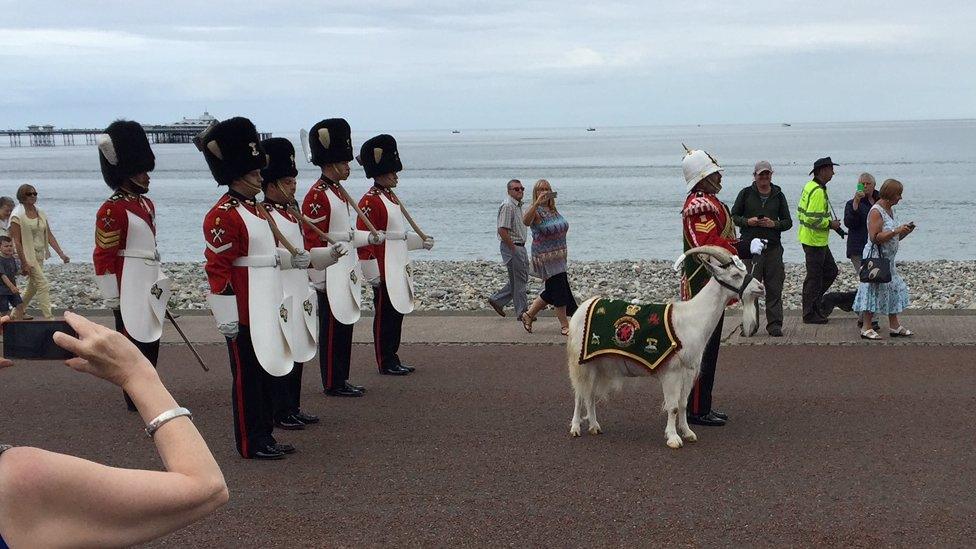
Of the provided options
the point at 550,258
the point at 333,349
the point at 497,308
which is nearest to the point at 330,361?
the point at 333,349

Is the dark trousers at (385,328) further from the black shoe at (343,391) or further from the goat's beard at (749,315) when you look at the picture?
the goat's beard at (749,315)

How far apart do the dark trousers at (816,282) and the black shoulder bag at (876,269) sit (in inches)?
43.9

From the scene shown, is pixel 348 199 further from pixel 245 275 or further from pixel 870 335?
pixel 870 335

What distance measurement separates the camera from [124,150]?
349 inches

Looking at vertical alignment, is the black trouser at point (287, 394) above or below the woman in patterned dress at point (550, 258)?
below

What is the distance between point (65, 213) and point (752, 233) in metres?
50.5

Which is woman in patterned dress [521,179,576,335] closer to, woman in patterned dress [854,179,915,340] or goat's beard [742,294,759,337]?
woman in patterned dress [854,179,915,340]

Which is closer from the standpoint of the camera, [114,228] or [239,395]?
[239,395]

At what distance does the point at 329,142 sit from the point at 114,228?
75.1 inches

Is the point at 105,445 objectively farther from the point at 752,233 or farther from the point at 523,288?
the point at 752,233

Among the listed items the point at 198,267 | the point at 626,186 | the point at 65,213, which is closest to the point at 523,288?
the point at 198,267

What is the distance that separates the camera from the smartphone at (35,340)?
7.80 feet

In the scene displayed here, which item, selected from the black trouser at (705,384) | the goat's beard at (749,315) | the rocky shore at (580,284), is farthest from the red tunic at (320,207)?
the rocky shore at (580,284)

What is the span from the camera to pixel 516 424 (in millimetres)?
8664
